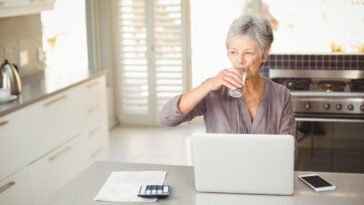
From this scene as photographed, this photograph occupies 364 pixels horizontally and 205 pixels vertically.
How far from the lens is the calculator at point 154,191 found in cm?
157

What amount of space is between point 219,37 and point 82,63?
157 centimetres

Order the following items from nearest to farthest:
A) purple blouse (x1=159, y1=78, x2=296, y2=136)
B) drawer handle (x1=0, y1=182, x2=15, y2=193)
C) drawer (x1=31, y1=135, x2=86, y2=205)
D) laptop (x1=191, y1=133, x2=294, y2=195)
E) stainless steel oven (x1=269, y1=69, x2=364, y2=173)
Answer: laptop (x1=191, y1=133, x2=294, y2=195) < purple blouse (x1=159, y1=78, x2=296, y2=136) < drawer handle (x1=0, y1=182, x2=15, y2=193) < drawer (x1=31, y1=135, x2=86, y2=205) < stainless steel oven (x1=269, y1=69, x2=364, y2=173)

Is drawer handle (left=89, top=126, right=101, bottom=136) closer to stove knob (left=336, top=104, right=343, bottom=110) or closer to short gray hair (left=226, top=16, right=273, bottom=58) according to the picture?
stove knob (left=336, top=104, right=343, bottom=110)

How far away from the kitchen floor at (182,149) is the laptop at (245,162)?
1.79 meters

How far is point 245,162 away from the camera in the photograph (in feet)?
4.91

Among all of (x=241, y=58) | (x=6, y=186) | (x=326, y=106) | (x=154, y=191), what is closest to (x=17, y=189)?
(x=6, y=186)

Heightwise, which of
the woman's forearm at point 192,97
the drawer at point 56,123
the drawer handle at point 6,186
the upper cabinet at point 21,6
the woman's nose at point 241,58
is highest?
the upper cabinet at point 21,6

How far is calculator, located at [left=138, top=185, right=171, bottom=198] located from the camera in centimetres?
→ 157

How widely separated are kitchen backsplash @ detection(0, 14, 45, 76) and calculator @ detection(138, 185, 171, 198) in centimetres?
225

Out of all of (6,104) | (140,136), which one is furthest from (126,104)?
(6,104)

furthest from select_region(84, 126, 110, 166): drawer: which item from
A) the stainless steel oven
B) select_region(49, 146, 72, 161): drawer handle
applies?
the stainless steel oven

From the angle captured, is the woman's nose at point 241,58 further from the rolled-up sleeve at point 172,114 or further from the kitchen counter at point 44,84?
the kitchen counter at point 44,84

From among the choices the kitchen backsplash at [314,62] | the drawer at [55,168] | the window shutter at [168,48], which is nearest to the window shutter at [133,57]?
the window shutter at [168,48]

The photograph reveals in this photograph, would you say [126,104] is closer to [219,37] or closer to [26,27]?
[219,37]
